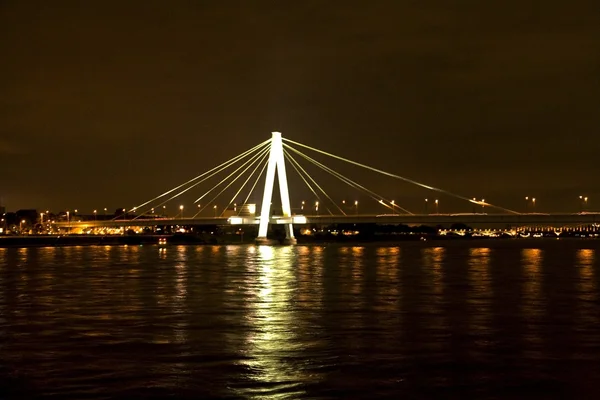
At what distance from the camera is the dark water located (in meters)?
11.9

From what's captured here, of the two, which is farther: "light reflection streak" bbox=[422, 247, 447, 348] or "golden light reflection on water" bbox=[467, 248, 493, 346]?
"light reflection streak" bbox=[422, 247, 447, 348]

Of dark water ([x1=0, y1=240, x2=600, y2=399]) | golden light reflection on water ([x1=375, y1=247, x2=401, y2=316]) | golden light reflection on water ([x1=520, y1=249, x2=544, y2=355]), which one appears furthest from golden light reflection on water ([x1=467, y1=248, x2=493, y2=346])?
golden light reflection on water ([x1=375, y1=247, x2=401, y2=316])

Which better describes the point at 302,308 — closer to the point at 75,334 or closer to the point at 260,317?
the point at 260,317

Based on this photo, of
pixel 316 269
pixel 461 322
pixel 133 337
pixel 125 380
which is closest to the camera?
pixel 125 380

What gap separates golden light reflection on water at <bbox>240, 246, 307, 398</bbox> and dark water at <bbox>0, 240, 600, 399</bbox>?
0.10ft

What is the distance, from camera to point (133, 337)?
53.6 feet

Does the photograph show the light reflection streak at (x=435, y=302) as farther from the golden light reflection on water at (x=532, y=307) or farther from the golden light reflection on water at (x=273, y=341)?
the golden light reflection on water at (x=273, y=341)

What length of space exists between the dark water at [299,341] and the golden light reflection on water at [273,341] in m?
0.03

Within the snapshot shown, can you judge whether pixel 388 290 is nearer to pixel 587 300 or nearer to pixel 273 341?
pixel 587 300

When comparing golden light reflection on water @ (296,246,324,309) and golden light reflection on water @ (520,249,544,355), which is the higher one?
golden light reflection on water @ (296,246,324,309)

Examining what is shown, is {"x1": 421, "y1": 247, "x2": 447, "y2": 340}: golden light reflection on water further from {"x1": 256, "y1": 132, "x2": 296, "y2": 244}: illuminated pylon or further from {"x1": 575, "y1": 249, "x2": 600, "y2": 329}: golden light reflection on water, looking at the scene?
{"x1": 256, "y1": 132, "x2": 296, "y2": 244}: illuminated pylon

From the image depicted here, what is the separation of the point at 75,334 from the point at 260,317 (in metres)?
4.58

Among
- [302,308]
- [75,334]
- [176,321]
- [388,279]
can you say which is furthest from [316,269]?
[75,334]

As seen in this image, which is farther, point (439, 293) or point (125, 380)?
point (439, 293)
